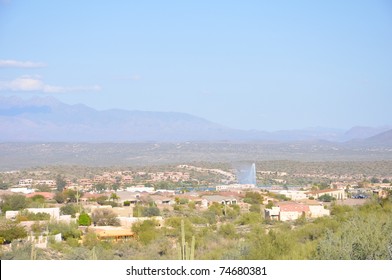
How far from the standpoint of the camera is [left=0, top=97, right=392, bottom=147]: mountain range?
116 meters

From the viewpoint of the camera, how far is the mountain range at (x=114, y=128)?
116375 millimetres

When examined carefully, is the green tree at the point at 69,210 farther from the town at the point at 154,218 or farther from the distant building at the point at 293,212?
the distant building at the point at 293,212

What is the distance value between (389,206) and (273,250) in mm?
10736

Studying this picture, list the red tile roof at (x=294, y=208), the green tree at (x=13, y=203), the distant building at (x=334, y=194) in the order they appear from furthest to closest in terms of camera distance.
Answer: the distant building at (x=334, y=194) < the green tree at (x=13, y=203) < the red tile roof at (x=294, y=208)

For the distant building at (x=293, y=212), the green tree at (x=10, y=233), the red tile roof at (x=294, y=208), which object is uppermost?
the green tree at (x=10, y=233)

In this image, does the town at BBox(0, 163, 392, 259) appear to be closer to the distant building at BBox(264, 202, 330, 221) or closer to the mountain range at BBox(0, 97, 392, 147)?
the distant building at BBox(264, 202, 330, 221)

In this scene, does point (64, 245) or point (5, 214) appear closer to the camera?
point (64, 245)

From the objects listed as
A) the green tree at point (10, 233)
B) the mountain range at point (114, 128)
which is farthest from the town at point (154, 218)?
the mountain range at point (114, 128)

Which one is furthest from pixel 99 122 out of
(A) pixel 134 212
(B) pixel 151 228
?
(B) pixel 151 228

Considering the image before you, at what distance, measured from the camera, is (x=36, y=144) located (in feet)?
304

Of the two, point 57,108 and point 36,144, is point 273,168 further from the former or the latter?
point 57,108

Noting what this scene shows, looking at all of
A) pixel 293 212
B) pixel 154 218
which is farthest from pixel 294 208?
pixel 154 218

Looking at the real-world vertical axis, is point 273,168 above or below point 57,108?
below
